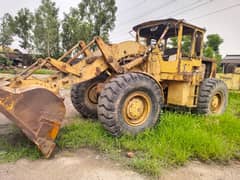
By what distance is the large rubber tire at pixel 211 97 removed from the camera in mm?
4738

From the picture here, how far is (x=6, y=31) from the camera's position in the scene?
23.1 meters

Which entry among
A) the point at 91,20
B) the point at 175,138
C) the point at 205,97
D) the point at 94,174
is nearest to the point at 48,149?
the point at 94,174

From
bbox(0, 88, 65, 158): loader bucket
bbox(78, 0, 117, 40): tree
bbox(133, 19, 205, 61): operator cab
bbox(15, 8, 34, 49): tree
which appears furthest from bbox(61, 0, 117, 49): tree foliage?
bbox(0, 88, 65, 158): loader bucket

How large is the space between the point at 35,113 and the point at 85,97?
6.30 feet

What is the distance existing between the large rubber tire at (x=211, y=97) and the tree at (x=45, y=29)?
20.6 m

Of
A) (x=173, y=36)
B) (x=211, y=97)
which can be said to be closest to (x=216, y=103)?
(x=211, y=97)

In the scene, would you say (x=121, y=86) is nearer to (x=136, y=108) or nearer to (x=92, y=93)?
(x=136, y=108)

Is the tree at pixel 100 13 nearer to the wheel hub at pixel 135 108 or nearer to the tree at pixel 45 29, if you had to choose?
the tree at pixel 45 29

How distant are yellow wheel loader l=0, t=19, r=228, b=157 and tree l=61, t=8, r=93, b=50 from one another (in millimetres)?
19511

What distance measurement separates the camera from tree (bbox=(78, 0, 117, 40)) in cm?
2764

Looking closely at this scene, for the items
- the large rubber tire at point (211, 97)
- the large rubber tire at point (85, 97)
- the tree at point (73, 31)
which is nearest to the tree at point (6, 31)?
the tree at point (73, 31)

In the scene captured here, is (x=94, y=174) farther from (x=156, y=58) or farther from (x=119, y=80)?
(x=156, y=58)

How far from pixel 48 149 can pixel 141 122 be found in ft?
5.14

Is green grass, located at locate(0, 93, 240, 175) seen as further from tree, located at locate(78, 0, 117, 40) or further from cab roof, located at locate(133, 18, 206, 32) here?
tree, located at locate(78, 0, 117, 40)
